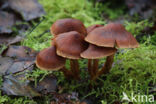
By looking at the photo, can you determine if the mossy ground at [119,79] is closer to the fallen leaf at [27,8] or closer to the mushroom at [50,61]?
the mushroom at [50,61]

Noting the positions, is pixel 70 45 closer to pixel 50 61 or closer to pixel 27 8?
pixel 50 61

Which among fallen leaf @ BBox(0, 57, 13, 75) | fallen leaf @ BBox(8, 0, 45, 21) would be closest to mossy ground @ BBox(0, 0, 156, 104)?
fallen leaf @ BBox(0, 57, 13, 75)

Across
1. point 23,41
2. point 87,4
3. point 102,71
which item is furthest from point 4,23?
point 102,71

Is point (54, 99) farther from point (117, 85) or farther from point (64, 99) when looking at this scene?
point (117, 85)

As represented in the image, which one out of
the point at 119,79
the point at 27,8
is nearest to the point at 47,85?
the point at 119,79

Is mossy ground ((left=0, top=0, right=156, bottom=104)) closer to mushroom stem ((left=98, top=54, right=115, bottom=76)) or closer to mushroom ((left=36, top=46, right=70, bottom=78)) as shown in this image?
mushroom stem ((left=98, top=54, right=115, bottom=76))
